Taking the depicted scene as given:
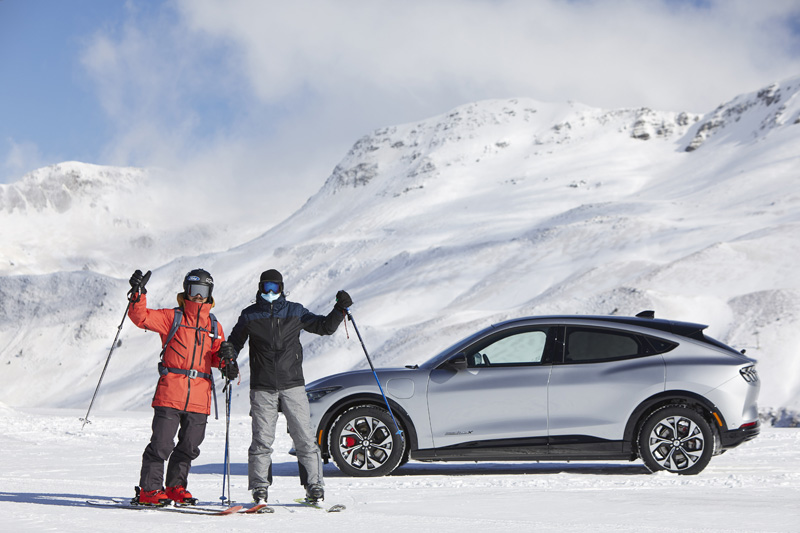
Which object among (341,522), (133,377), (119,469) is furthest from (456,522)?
(133,377)

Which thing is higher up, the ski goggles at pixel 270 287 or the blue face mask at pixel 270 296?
the ski goggles at pixel 270 287

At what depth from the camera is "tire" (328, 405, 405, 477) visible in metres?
8.91

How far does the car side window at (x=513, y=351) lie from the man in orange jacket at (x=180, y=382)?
307 cm

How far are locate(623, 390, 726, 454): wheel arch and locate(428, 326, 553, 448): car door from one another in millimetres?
849

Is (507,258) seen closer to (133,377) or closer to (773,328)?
(133,377)

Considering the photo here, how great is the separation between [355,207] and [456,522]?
110768 millimetres

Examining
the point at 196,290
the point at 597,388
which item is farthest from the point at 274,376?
the point at 597,388

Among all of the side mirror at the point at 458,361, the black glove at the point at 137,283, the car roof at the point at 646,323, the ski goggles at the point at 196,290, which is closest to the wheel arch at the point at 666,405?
the car roof at the point at 646,323

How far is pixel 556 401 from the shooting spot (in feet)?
28.7

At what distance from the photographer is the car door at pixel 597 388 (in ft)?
28.6

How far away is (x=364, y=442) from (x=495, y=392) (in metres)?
1.42

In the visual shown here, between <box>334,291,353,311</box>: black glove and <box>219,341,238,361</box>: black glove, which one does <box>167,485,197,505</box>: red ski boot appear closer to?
<box>219,341,238,361</box>: black glove

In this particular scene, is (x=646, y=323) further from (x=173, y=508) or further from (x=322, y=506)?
(x=173, y=508)

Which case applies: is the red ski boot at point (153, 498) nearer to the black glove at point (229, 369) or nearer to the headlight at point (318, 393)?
the black glove at point (229, 369)
